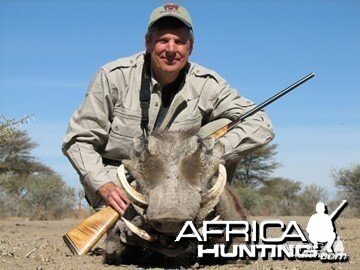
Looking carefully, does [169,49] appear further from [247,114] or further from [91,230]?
[91,230]

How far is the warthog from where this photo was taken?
4.04 meters

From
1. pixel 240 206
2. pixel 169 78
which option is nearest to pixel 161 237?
pixel 240 206

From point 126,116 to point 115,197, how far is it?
1196 millimetres

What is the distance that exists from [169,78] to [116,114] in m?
0.58

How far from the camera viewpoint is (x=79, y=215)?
19.1m

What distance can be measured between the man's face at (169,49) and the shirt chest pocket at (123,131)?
0.48 m

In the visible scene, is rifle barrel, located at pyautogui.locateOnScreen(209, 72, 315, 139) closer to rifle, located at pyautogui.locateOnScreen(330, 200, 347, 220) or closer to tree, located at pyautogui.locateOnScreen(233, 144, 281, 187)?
rifle, located at pyautogui.locateOnScreen(330, 200, 347, 220)

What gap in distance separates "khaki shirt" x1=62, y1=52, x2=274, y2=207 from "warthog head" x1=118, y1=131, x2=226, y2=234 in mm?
1147

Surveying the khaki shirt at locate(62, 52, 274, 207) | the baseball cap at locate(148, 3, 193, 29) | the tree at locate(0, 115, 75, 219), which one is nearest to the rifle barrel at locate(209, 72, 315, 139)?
the khaki shirt at locate(62, 52, 274, 207)

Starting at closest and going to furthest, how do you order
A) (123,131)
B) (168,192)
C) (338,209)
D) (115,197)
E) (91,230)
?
(168,192) < (338,209) < (115,197) < (91,230) < (123,131)

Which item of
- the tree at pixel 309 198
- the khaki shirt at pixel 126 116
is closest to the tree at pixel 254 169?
the tree at pixel 309 198

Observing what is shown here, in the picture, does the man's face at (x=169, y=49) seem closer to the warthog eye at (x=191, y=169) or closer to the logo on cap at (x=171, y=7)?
the logo on cap at (x=171, y=7)

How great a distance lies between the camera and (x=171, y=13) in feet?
19.2

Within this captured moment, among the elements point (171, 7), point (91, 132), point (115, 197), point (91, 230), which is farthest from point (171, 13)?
point (91, 230)
